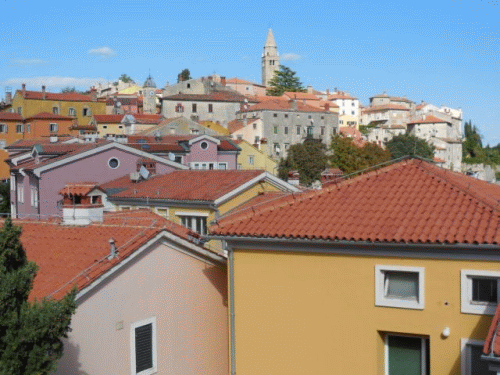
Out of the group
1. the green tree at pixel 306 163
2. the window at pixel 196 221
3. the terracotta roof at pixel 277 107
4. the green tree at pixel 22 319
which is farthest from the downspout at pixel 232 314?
the terracotta roof at pixel 277 107

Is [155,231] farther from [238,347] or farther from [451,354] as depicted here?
[451,354]

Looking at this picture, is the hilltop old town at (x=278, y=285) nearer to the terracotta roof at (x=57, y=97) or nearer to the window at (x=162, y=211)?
the window at (x=162, y=211)

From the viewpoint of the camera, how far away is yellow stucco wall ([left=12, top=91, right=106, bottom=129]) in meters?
69.9

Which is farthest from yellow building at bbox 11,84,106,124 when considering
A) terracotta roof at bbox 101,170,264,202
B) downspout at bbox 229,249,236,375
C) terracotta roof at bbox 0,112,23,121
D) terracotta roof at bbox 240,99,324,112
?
downspout at bbox 229,249,236,375

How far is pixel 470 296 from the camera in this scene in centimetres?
1005

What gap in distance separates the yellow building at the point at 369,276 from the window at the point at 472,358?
0.02m

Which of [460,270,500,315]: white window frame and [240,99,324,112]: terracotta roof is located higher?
[240,99,324,112]: terracotta roof

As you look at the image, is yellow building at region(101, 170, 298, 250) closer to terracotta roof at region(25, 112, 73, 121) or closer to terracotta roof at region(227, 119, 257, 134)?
terracotta roof at region(25, 112, 73, 121)

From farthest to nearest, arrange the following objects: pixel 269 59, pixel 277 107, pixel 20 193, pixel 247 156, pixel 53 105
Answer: pixel 269 59 < pixel 277 107 < pixel 53 105 < pixel 247 156 < pixel 20 193

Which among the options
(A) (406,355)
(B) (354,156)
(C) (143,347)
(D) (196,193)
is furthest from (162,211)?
(B) (354,156)

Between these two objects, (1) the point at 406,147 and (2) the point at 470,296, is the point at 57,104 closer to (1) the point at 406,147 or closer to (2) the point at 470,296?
(1) the point at 406,147

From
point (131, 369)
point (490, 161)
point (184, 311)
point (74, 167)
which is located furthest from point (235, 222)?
point (490, 161)

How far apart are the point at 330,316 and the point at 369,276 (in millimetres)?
1004

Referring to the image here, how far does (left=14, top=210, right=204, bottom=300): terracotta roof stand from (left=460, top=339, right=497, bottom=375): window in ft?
18.2
